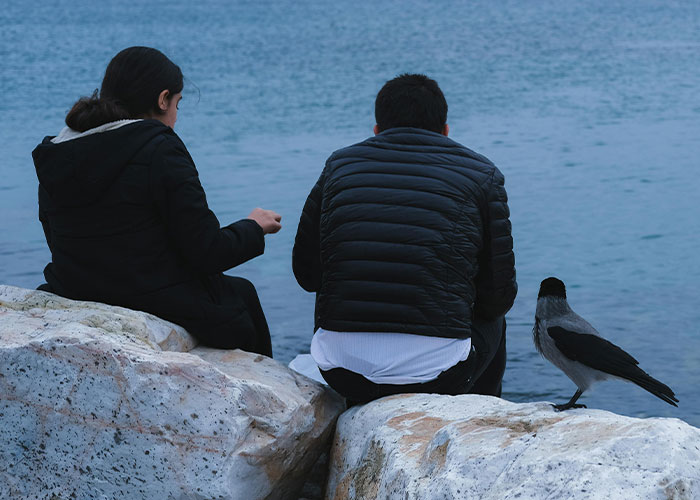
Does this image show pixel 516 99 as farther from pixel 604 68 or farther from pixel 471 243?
pixel 471 243

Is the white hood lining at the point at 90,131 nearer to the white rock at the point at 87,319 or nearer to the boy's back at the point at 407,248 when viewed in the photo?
the white rock at the point at 87,319

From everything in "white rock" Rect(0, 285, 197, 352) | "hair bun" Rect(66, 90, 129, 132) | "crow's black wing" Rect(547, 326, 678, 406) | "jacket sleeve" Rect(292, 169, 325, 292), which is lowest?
"crow's black wing" Rect(547, 326, 678, 406)

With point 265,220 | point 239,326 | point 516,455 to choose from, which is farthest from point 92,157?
point 516,455

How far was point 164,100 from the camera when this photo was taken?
3643mm

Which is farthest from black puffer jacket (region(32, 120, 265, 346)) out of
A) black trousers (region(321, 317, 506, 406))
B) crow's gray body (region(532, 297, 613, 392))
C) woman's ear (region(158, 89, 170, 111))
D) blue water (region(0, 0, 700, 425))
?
blue water (region(0, 0, 700, 425))

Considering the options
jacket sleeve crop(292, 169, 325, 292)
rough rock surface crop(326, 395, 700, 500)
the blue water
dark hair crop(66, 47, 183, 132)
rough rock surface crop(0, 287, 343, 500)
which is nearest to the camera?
rough rock surface crop(326, 395, 700, 500)

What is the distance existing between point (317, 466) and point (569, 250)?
25.4 ft

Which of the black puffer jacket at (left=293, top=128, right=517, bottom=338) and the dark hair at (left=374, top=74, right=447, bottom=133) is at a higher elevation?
the dark hair at (left=374, top=74, right=447, bottom=133)

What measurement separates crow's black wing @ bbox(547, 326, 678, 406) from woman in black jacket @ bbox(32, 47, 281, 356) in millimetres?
1205

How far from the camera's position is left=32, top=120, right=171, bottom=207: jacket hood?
338 centimetres

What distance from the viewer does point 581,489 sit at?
8.00 feet

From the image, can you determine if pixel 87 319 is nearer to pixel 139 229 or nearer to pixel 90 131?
A: pixel 139 229

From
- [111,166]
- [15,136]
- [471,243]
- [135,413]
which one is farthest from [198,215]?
[15,136]

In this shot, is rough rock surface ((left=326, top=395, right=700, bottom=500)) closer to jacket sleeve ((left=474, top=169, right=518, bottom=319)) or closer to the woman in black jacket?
jacket sleeve ((left=474, top=169, right=518, bottom=319))
